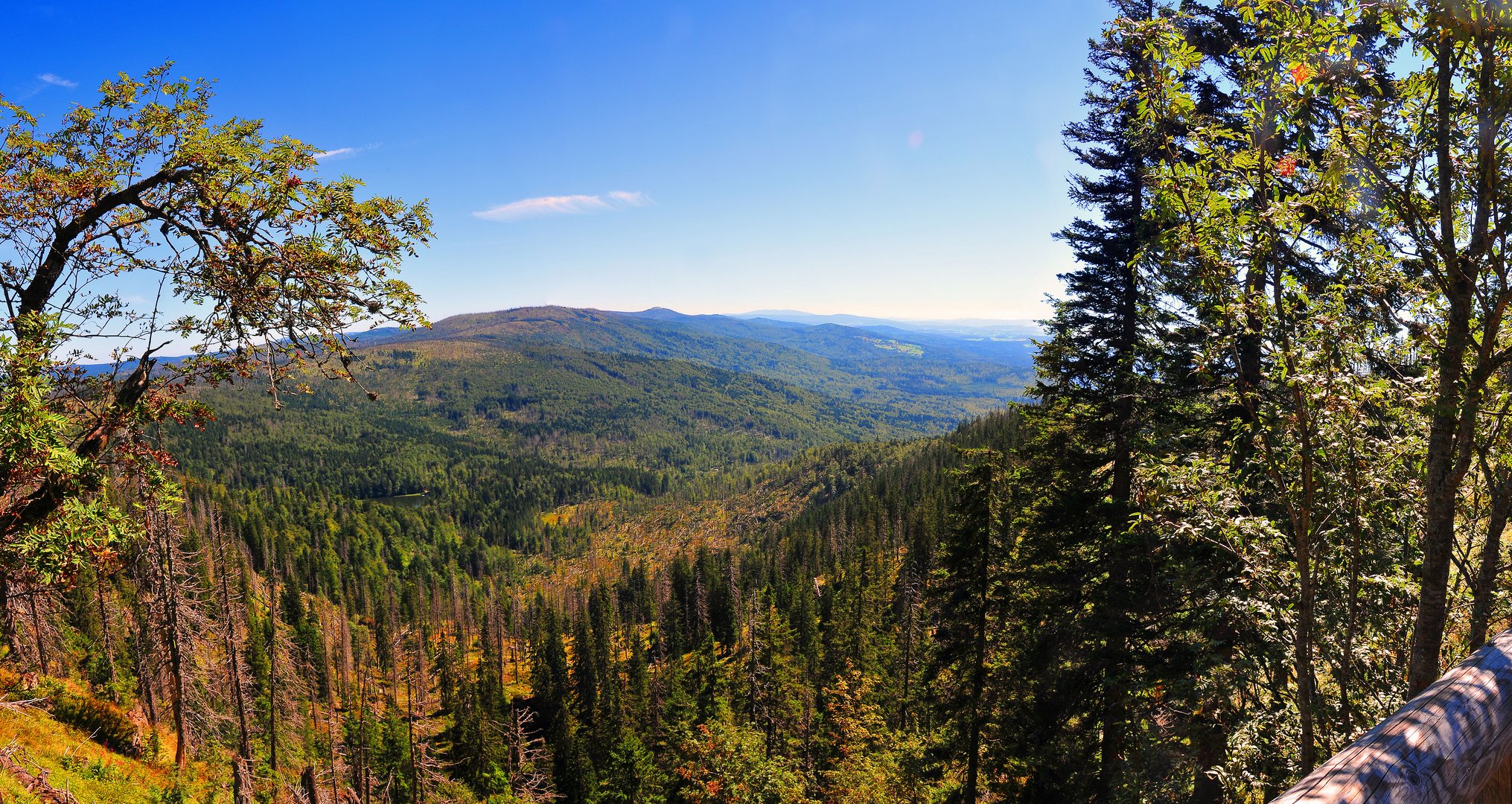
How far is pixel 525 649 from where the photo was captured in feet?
277

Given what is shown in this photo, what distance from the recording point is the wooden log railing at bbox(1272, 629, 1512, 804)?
1.50 m

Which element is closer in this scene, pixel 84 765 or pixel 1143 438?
pixel 1143 438

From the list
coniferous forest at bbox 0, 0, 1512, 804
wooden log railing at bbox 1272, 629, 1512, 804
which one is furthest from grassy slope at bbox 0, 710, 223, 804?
wooden log railing at bbox 1272, 629, 1512, 804

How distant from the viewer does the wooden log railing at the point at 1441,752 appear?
4.93ft

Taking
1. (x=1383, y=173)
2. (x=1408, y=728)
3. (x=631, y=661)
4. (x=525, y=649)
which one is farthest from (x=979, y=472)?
(x=525, y=649)

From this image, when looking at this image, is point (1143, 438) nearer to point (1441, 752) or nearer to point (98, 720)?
point (1441, 752)

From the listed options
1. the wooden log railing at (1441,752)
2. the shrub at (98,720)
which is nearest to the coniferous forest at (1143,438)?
the shrub at (98,720)

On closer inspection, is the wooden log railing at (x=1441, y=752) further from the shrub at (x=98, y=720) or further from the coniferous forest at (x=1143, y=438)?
the shrub at (x=98, y=720)

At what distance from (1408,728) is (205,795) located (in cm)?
2974

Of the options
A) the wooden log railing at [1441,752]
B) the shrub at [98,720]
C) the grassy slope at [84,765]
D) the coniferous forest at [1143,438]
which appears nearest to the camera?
the wooden log railing at [1441,752]

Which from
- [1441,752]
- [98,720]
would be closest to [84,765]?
[98,720]

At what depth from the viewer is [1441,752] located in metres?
1.67

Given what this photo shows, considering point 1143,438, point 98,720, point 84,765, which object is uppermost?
point 1143,438

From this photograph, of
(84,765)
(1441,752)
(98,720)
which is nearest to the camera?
(1441,752)
